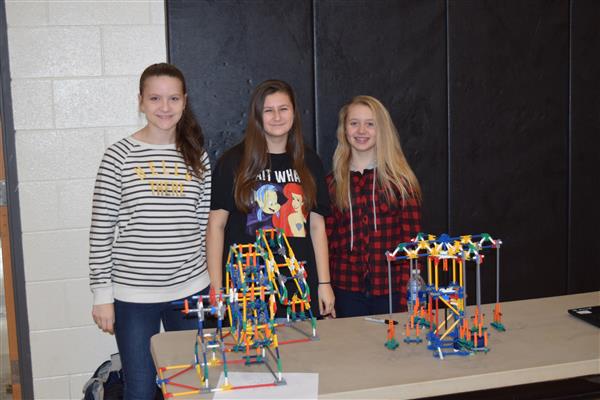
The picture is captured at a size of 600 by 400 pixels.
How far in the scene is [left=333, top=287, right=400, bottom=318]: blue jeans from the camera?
2691mm

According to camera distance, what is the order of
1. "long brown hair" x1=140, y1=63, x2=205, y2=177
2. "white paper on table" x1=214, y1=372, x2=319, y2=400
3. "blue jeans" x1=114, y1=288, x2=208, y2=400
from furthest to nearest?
"long brown hair" x1=140, y1=63, x2=205, y2=177 → "blue jeans" x1=114, y1=288, x2=208, y2=400 → "white paper on table" x1=214, y1=372, x2=319, y2=400

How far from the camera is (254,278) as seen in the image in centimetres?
181

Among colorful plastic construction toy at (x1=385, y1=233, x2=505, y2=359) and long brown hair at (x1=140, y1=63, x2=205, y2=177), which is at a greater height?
long brown hair at (x1=140, y1=63, x2=205, y2=177)

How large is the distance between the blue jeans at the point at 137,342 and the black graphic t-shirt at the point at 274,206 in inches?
17.7

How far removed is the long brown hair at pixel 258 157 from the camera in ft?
8.30

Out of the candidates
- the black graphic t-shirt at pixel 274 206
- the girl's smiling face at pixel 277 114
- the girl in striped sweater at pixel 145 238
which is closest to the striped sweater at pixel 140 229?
the girl in striped sweater at pixel 145 238

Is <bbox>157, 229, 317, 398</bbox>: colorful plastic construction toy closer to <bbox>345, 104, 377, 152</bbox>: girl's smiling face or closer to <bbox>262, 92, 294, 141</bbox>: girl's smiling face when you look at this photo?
<bbox>262, 92, 294, 141</bbox>: girl's smiling face

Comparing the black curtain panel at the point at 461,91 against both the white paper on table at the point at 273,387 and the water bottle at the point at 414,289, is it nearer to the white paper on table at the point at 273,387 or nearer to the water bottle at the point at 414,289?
the water bottle at the point at 414,289

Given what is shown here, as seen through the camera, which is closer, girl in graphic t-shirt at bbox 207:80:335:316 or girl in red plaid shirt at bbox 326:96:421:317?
girl in graphic t-shirt at bbox 207:80:335:316

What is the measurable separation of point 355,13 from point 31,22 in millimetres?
1517

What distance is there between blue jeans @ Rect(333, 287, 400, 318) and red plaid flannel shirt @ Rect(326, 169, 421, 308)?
0.09 ft

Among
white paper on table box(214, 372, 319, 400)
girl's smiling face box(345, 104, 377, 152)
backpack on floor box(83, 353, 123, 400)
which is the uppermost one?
girl's smiling face box(345, 104, 377, 152)

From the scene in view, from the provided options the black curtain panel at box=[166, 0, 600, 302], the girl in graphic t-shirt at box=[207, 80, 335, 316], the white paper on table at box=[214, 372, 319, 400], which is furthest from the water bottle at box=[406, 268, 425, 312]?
the black curtain panel at box=[166, 0, 600, 302]

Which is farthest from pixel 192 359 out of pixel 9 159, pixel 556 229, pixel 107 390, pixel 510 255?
pixel 556 229
